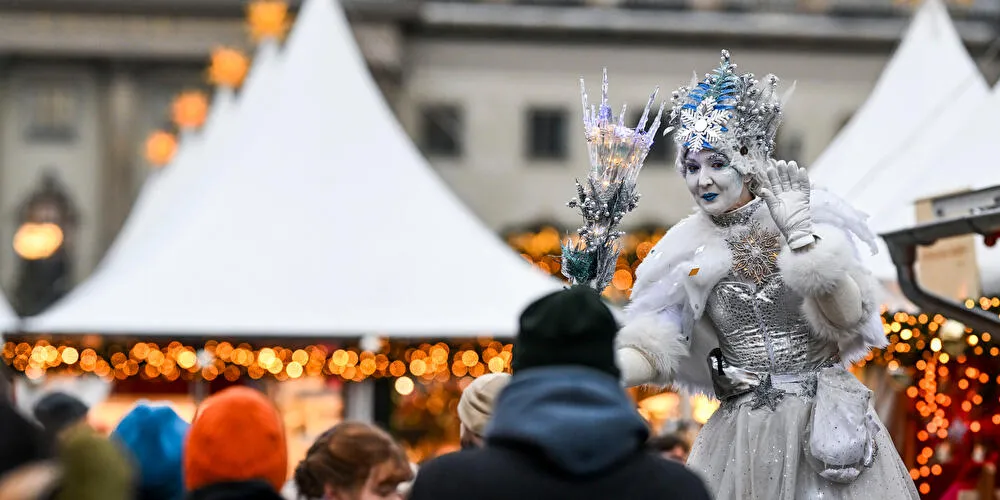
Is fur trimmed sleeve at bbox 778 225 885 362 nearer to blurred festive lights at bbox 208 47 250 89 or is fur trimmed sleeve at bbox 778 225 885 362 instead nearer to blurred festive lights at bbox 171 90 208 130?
blurred festive lights at bbox 208 47 250 89

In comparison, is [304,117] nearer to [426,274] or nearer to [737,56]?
[426,274]

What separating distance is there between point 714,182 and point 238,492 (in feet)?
5.64

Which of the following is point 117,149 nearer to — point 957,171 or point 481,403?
point 957,171

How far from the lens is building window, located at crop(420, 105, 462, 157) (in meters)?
40.0

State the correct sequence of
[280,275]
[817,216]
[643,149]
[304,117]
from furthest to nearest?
[304,117] < [280,275] < [643,149] < [817,216]

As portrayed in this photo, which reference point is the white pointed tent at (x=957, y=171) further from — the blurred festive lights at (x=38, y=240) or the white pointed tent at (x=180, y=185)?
the blurred festive lights at (x=38, y=240)

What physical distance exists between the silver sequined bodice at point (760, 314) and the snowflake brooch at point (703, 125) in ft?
0.76

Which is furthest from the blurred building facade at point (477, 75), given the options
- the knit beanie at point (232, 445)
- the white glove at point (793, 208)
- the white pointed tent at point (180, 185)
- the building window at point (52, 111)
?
the knit beanie at point (232, 445)

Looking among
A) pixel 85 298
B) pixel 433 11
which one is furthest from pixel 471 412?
pixel 433 11

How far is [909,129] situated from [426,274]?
3.69 m

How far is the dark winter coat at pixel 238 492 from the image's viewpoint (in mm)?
3818

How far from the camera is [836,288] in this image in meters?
4.62

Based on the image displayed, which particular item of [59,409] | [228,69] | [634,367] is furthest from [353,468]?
[228,69]

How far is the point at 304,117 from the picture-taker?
491 inches
